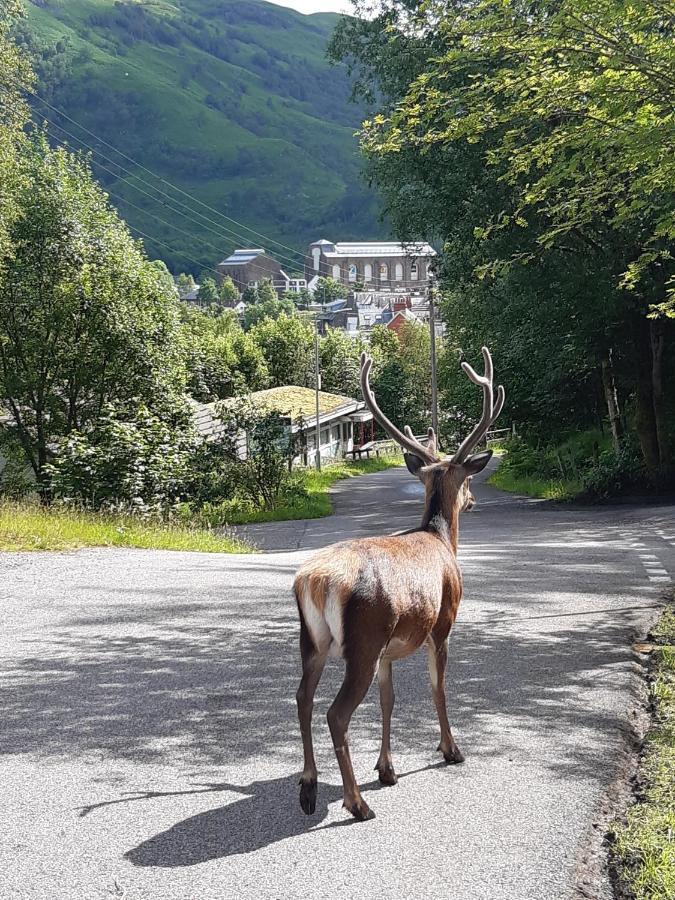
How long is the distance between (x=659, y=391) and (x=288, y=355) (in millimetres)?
52670

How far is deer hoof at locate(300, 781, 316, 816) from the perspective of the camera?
15.5ft

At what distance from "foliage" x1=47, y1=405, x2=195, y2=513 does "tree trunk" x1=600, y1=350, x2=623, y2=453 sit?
42.0 feet

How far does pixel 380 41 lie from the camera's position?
24.2m

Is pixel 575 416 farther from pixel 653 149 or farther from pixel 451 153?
pixel 653 149

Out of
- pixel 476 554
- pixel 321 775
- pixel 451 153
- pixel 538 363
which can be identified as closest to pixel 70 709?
pixel 321 775

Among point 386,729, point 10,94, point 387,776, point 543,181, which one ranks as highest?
point 10,94

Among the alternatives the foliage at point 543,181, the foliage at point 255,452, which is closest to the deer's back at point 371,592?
the foliage at point 543,181

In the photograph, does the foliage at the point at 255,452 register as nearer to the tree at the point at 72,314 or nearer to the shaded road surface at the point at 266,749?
the tree at the point at 72,314

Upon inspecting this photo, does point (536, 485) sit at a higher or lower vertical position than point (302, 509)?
higher

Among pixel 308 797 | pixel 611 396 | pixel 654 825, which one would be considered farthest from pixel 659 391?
pixel 308 797

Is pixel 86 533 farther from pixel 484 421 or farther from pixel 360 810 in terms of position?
pixel 360 810

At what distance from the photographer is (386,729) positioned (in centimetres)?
530

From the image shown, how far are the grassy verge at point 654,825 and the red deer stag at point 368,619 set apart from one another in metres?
1.03

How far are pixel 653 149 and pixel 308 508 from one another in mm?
25012
